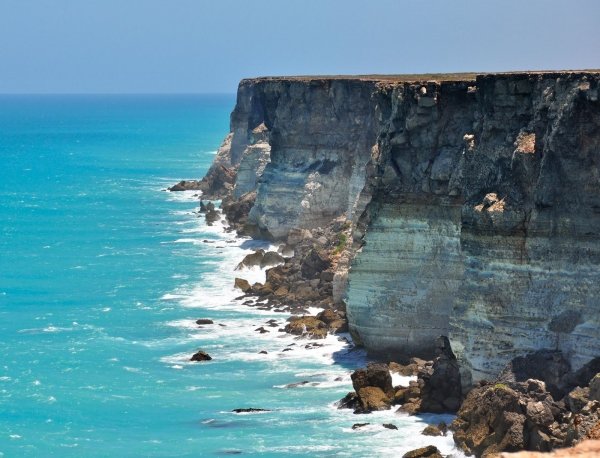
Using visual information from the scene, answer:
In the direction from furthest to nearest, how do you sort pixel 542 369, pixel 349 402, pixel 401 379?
1. pixel 401 379
2. pixel 349 402
3. pixel 542 369

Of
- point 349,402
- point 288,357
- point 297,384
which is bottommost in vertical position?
point 297,384

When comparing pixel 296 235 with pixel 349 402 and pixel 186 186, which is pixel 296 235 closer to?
pixel 349 402

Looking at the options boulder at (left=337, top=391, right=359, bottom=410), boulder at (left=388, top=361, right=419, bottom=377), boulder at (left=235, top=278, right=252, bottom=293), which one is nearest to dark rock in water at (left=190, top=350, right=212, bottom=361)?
boulder at (left=388, top=361, right=419, bottom=377)

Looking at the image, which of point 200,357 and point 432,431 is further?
point 200,357

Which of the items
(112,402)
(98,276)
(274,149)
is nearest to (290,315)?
(112,402)

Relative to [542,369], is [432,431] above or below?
below

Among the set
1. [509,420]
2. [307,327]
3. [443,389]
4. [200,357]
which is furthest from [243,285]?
[509,420]

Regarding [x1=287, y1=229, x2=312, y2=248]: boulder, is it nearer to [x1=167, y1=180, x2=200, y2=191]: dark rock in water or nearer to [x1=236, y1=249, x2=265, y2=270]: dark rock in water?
[x1=236, y1=249, x2=265, y2=270]: dark rock in water

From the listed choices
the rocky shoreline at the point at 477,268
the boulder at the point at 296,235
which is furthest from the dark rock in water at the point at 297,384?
the boulder at the point at 296,235
